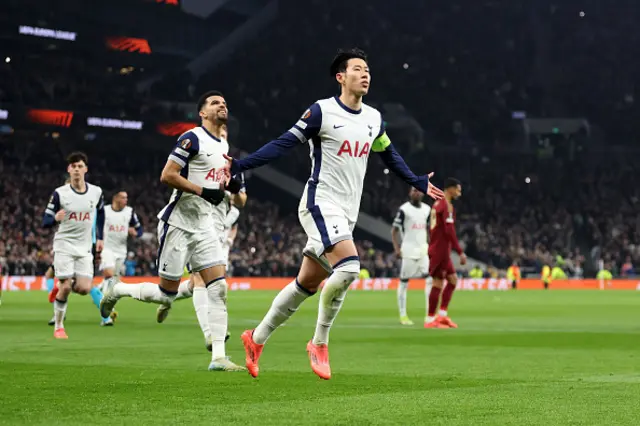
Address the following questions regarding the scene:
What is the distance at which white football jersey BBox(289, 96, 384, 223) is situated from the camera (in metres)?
8.63

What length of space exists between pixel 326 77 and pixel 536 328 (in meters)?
45.6

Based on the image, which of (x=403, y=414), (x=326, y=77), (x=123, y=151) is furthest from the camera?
(x=326, y=77)

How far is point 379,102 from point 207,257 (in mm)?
55420

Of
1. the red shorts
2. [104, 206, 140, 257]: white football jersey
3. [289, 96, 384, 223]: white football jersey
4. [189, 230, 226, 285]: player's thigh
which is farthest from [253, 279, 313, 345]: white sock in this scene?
[104, 206, 140, 257]: white football jersey

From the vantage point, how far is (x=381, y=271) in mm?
53125

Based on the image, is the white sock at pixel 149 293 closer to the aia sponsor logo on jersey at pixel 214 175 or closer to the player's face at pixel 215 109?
the aia sponsor logo on jersey at pixel 214 175

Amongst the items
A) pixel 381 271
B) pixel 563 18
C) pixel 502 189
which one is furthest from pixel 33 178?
pixel 563 18

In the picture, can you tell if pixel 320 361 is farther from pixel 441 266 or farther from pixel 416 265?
pixel 416 265

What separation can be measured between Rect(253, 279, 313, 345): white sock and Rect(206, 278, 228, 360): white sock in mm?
769

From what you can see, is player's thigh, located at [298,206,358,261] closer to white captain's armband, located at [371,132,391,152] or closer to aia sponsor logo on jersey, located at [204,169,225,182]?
white captain's armband, located at [371,132,391,152]

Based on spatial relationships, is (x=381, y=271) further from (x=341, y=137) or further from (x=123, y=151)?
(x=341, y=137)

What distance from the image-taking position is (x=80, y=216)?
590 inches

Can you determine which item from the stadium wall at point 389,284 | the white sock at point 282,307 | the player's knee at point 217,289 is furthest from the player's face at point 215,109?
the stadium wall at point 389,284

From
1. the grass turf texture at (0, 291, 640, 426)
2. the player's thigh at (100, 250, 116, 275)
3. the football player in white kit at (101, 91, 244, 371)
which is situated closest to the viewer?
the grass turf texture at (0, 291, 640, 426)
